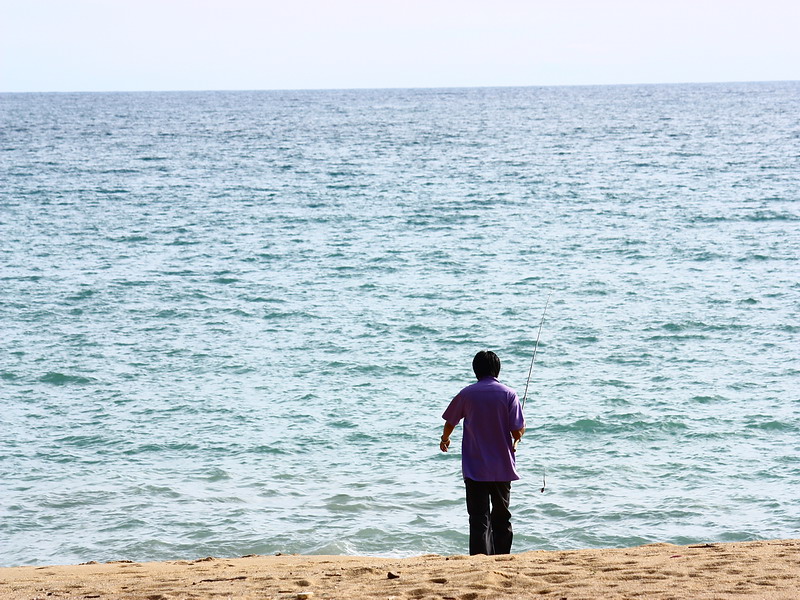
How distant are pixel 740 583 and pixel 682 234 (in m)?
23.0

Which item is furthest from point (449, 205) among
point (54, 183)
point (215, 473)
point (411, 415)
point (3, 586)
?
point (3, 586)

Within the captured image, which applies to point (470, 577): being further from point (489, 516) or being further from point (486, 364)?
point (486, 364)

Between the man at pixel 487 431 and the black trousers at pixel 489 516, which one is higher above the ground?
the man at pixel 487 431

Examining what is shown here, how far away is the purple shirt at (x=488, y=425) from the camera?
21.3 ft

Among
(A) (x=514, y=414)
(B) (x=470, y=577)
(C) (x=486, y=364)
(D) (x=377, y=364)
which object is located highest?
(C) (x=486, y=364)

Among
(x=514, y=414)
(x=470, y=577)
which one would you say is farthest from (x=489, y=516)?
(x=470, y=577)

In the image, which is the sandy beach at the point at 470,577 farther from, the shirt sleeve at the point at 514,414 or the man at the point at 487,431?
the shirt sleeve at the point at 514,414

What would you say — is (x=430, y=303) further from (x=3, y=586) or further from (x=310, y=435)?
(x=3, y=586)

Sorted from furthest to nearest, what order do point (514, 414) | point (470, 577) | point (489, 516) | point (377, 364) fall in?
point (377, 364)
point (489, 516)
point (514, 414)
point (470, 577)

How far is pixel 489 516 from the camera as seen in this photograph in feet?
22.5

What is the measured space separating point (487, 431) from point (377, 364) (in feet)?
29.4

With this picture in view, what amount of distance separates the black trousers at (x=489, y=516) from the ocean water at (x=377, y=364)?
210 cm


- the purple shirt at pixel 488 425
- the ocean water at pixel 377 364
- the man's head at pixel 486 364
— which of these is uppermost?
the man's head at pixel 486 364

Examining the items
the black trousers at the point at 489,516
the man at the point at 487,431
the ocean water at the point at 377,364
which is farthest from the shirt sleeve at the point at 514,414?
the ocean water at the point at 377,364
